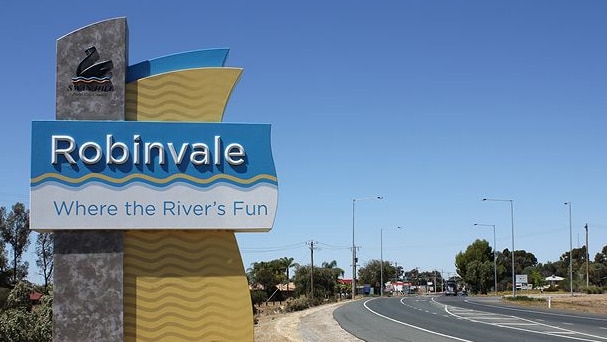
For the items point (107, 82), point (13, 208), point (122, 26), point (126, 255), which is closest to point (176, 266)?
point (126, 255)

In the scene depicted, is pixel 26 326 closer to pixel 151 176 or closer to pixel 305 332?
pixel 151 176

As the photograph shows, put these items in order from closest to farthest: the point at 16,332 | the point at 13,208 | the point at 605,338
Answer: the point at 16,332, the point at 605,338, the point at 13,208

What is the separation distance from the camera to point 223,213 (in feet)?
41.9

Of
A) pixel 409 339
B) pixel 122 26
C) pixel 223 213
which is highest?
pixel 122 26

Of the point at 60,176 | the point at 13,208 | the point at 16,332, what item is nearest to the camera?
the point at 60,176

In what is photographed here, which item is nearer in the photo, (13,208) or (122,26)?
(122,26)

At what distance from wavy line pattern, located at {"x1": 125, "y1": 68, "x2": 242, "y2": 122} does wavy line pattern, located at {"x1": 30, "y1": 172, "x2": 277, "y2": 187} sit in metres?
1.04

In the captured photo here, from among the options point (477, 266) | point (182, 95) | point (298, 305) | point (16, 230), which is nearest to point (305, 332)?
point (182, 95)

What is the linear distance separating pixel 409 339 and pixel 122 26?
1900cm

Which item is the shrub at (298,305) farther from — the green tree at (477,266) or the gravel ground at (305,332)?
the green tree at (477,266)

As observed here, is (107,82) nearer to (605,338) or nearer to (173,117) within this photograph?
(173,117)

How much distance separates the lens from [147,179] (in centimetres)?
1273

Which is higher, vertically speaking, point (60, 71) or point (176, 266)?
point (60, 71)

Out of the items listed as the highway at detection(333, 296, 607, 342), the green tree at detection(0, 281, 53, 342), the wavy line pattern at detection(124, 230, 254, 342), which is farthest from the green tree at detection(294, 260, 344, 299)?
the wavy line pattern at detection(124, 230, 254, 342)
